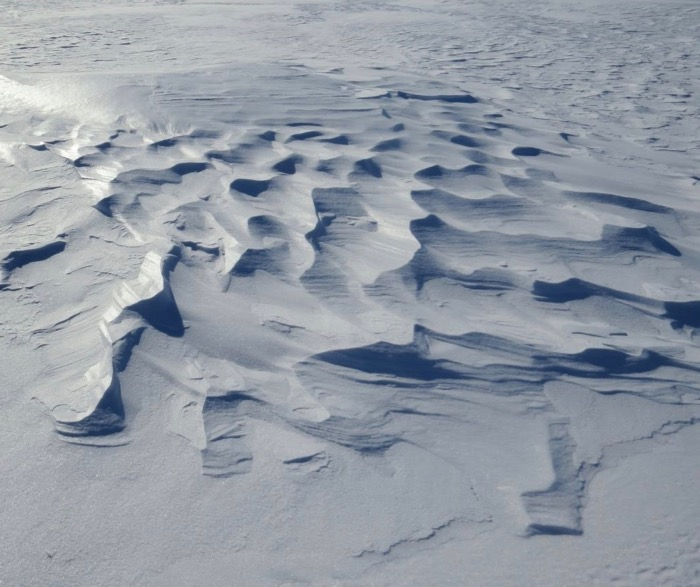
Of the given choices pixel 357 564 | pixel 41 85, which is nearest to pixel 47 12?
pixel 41 85

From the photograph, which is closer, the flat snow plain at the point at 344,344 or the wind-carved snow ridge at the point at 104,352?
the flat snow plain at the point at 344,344

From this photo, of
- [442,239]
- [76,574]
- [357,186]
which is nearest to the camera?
[76,574]

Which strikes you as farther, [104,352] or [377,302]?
[377,302]

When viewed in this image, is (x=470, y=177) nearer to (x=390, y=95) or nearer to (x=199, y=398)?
(x=390, y=95)

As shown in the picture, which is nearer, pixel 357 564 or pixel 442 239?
pixel 357 564

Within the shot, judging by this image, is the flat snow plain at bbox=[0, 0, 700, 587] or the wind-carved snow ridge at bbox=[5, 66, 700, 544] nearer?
the flat snow plain at bbox=[0, 0, 700, 587]

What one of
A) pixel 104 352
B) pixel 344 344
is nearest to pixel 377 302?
pixel 344 344

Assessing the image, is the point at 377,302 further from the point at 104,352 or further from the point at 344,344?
the point at 104,352
